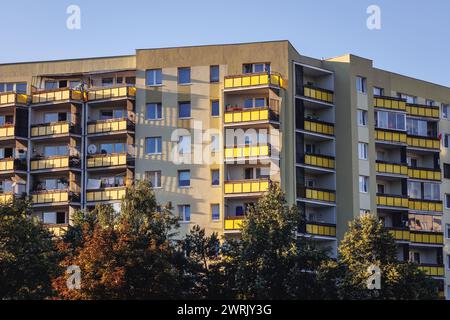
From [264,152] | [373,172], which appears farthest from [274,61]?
[373,172]

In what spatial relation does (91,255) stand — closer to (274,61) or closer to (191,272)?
(191,272)

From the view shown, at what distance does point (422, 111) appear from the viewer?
89312 millimetres

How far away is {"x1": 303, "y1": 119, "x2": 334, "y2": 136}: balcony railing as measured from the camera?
260 feet

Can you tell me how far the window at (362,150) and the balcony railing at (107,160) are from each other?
754 inches

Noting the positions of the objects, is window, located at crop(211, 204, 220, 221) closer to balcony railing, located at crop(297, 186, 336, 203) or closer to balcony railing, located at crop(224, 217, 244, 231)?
balcony railing, located at crop(224, 217, 244, 231)

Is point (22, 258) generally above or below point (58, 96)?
below

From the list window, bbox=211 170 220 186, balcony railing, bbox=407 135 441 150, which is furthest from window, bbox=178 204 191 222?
balcony railing, bbox=407 135 441 150

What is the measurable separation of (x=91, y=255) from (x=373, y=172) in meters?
33.0

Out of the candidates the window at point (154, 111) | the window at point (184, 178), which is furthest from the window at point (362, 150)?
the window at point (154, 111)

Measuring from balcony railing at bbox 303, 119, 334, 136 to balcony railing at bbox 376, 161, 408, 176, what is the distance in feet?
17.6

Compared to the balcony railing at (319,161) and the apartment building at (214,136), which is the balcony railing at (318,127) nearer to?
the apartment building at (214,136)

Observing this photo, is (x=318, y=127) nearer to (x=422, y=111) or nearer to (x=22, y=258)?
(x=422, y=111)

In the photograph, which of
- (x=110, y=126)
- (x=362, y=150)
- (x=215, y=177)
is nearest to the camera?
(x=215, y=177)

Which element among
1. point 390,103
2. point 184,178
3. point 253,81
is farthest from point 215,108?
point 390,103
